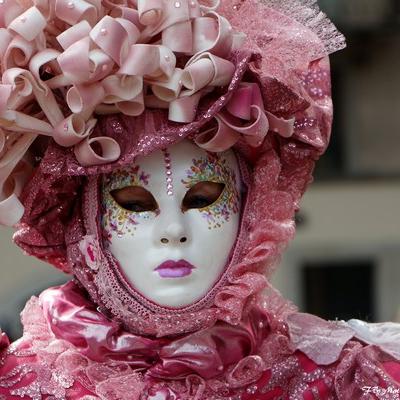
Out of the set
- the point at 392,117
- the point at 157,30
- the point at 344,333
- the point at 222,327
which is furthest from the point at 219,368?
the point at 392,117

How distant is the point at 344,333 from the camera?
253 centimetres

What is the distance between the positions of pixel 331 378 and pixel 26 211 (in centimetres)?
60

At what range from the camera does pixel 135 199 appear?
2.48 metres

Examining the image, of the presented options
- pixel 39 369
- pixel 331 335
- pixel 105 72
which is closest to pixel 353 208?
pixel 331 335

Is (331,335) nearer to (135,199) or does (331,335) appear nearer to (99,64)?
(135,199)

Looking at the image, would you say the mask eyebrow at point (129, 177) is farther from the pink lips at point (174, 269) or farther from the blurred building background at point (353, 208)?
the blurred building background at point (353, 208)

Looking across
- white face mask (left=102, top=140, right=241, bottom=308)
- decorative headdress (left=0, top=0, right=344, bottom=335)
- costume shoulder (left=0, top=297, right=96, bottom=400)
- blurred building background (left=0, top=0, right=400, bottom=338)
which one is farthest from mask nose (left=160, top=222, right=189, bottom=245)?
blurred building background (left=0, top=0, right=400, bottom=338)

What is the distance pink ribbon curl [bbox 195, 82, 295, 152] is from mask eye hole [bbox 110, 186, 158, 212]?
13cm

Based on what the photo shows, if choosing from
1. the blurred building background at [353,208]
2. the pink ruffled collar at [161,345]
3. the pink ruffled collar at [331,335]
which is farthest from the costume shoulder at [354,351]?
the blurred building background at [353,208]

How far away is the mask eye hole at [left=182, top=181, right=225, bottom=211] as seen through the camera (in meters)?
2.48

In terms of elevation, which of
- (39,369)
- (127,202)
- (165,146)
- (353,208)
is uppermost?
(165,146)

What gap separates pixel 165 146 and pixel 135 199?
12cm

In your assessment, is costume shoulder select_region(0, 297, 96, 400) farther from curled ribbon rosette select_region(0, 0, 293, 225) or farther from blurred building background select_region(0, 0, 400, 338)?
blurred building background select_region(0, 0, 400, 338)

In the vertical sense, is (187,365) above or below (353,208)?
above
